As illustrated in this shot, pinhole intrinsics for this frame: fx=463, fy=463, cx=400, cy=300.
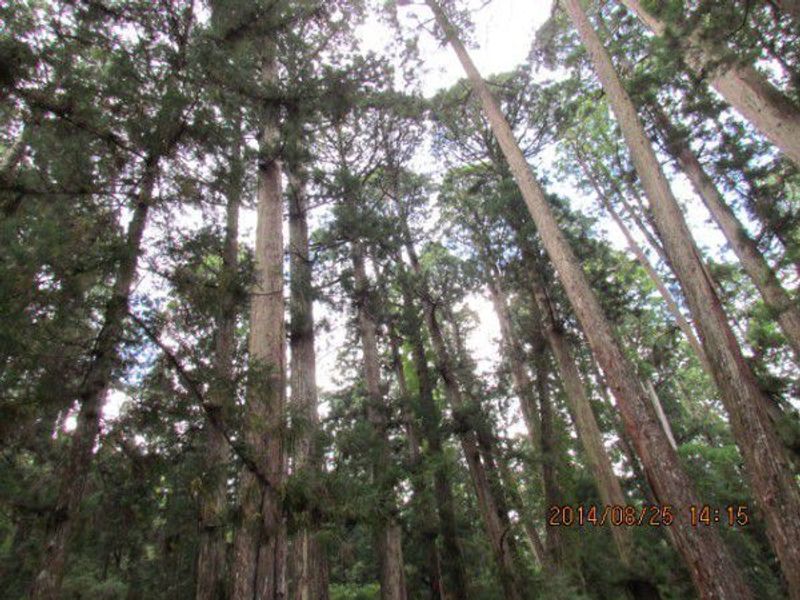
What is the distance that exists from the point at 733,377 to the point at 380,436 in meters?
5.89

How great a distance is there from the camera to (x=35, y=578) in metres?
3.84

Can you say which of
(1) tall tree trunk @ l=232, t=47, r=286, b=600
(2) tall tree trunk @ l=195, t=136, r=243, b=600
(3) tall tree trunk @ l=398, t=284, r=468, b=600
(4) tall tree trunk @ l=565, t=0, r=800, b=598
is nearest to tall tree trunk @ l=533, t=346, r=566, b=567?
(3) tall tree trunk @ l=398, t=284, r=468, b=600

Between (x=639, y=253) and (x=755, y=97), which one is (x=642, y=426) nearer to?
(x=755, y=97)

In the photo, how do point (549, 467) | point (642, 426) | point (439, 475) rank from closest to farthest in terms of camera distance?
point (642, 426) < point (549, 467) < point (439, 475)

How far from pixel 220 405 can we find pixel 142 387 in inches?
65.7

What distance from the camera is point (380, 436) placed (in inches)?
348

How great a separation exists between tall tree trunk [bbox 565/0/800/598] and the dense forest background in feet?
0.09

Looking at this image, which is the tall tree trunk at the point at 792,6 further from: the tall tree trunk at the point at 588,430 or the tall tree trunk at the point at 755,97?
the tall tree trunk at the point at 588,430

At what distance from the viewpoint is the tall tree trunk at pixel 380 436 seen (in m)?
7.88

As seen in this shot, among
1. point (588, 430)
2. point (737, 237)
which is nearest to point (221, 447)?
point (588, 430)

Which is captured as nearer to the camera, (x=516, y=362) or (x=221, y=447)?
(x=221, y=447)

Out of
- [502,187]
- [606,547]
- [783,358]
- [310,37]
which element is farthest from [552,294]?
[783,358]

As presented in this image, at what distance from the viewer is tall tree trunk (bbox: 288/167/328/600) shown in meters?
6.99

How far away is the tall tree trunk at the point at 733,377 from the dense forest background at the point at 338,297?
28 millimetres
